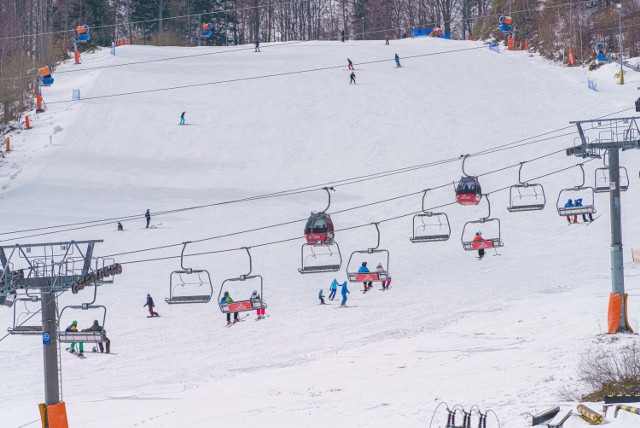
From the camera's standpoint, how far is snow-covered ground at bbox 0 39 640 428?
837 inches

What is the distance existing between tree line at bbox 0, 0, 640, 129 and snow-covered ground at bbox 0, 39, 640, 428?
349cm

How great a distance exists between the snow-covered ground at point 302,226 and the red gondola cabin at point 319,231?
3.04 meters

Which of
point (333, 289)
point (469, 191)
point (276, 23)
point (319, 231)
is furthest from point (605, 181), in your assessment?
point (276, 23)

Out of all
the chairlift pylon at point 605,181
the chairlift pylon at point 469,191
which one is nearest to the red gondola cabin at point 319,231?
the chairlift pylon at point 469,191

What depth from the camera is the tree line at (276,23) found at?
62.9m

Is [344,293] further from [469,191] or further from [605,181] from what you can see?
[605,181]

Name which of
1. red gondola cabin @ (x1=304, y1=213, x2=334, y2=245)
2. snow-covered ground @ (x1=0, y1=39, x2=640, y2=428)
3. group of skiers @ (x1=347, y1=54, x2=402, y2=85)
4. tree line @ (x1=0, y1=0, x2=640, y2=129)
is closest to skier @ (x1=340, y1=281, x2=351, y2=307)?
snow-covered ground @ (x1=0, y1=39, x2=640, y2=428)

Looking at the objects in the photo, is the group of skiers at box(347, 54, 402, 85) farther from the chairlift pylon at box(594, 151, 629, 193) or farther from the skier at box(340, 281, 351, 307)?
the skier at box(340, 281, 351, 307)

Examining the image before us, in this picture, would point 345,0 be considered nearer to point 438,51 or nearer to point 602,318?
point 438,51

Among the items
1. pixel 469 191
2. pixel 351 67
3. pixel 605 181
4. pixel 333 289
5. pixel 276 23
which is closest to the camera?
pixel 469 191

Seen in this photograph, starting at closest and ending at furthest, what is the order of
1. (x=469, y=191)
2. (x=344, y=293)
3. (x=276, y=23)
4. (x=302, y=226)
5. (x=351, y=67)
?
(x=469, y=191) < (x=344, y=293) < (x=302, y=226) < (x=351, y=67) < (x=276, y=23)

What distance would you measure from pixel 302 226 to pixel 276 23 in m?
60.5

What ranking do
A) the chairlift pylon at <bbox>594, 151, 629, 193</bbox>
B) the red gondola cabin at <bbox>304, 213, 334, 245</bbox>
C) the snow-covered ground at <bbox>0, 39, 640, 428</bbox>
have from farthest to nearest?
1. the chairlift pylon at <bbox>594, 151, 629, 193</bbox>
2. the red gondola cabin at <bbox>304, 213, 334, 245</bbox>
3. the snow-covered ground at <bbox>0, 39, 640, 428</bbox>

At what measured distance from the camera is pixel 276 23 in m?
96.6
